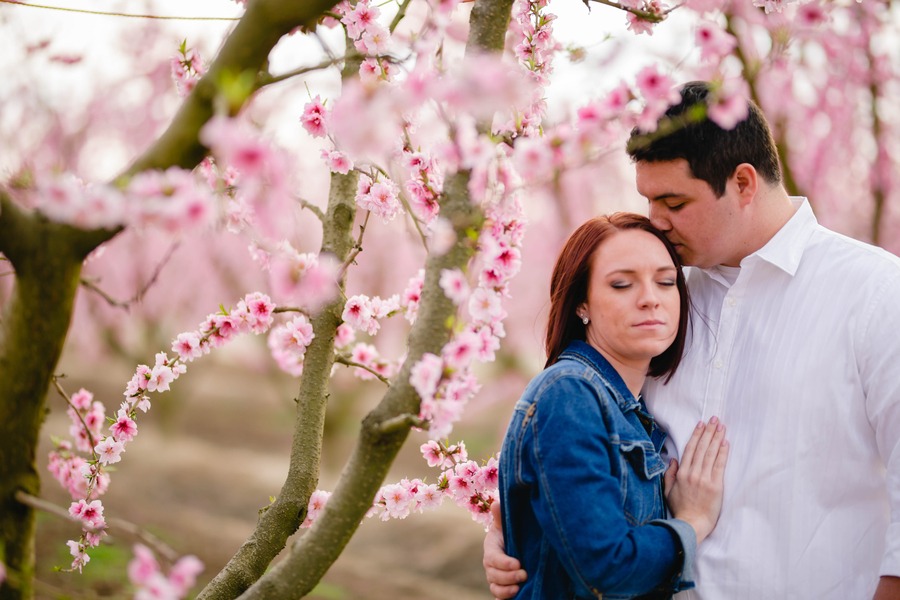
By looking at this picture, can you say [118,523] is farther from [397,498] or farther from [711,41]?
[711,41]

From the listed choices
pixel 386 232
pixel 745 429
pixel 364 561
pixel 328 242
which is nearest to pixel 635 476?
pixel 745 429

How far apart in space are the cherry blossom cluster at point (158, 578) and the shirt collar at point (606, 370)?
3.29 feet

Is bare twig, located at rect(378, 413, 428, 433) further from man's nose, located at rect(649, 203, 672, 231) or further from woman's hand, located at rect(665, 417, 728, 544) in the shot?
man's nose, located at rect(649, 203, 672, 231)

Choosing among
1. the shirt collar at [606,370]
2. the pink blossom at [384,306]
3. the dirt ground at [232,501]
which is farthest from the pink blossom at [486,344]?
the dirt ground at [232,501]

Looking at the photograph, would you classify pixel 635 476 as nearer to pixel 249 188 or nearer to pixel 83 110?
pixel 249 188

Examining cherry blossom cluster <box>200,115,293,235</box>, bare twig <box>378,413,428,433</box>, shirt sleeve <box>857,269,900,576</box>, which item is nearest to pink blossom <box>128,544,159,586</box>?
bare twig <box>378,413,428,433</box>

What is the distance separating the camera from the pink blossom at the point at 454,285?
149 cm

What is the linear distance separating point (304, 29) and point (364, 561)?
20.0 ft

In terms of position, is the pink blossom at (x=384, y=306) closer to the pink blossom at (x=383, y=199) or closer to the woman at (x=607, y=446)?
the pink blossom at (x=383, y=199)

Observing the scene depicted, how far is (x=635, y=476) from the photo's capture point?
5.82ft

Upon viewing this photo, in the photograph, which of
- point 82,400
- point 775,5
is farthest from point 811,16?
point 82,400

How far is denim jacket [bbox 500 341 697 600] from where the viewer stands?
1566mm

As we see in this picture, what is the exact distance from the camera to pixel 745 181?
80.4 inches

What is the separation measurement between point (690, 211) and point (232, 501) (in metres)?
8.22
